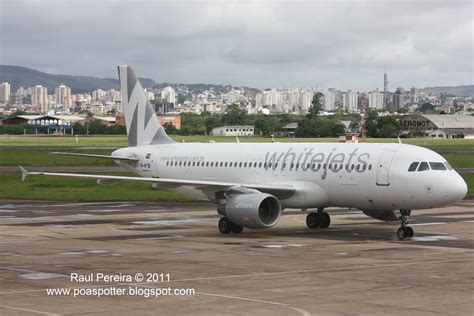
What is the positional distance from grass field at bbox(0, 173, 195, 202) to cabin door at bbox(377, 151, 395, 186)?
71.1 feet

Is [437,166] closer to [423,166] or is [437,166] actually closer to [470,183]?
[423,166]

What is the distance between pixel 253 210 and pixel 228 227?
90.4 inches

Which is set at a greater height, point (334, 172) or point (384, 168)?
point (384, 168)

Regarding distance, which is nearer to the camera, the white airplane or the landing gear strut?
the white airplane

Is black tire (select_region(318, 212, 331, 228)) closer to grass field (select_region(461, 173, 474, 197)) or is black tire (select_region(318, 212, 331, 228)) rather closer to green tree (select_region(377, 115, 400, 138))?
grass field (select_region(461, 173, 474, 197))

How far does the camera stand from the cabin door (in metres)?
36.2

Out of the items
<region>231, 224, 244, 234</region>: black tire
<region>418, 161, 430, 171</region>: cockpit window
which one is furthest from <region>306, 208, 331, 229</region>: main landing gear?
<region>418, 161, 430, 171</region>: cockpit window

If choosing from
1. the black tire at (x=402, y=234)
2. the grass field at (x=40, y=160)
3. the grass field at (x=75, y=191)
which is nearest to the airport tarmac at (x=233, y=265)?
the black tire at (x=402, y=234)

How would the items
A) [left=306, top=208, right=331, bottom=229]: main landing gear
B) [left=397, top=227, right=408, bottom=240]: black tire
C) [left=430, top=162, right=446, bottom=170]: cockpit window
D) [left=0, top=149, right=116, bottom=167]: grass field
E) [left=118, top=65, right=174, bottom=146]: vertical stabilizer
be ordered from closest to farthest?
[left=430, top=162, right=446, bottom=170]: cockpit window
[left=397, top=227, right=408, bottom=240]: black tire
[left=306, top=208, right=331, bottom=229]: main landing gear
[left=118, top=65, right=174, bottom=146]: vertical stabilizer
[left=0, top=149, right=116, bottom=167]: grass field

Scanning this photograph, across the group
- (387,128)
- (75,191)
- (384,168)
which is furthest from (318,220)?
(387,128)

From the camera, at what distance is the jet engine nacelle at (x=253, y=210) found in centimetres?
3681

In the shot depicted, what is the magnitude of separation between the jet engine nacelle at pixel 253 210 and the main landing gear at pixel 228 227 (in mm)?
478

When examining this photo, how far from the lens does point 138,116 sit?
1954 inches

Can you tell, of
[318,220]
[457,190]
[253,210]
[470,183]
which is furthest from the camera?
[470,183]
